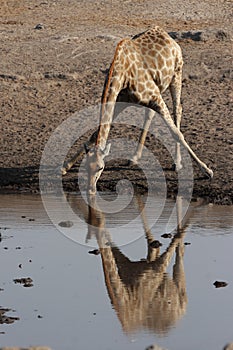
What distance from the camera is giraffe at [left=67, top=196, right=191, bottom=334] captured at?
6543 millimetres

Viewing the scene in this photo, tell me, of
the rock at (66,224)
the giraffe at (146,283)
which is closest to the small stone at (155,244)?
the giraffe at (146,283)

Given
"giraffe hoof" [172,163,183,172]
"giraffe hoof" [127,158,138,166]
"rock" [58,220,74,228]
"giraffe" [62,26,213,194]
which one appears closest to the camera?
"rock" [58,220,74,228]

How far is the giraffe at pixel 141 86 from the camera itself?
404 inches

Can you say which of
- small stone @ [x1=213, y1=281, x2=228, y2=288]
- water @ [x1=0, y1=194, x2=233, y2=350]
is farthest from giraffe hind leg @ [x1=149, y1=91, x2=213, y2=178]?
small stone @ [x1=213, y1=281, x2=228, y2=288]

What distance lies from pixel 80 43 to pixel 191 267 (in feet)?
27.3

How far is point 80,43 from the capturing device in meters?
15.5

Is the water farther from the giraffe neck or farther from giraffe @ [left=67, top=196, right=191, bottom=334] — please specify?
the giraffe neck

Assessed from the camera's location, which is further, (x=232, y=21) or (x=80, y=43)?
(x=232, y=21)

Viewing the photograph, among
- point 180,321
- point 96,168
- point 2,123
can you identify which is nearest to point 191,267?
point 180,321

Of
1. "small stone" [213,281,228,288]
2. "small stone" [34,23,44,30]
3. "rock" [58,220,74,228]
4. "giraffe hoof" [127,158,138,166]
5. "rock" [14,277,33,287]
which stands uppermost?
"small stone" [213,281,228,288]

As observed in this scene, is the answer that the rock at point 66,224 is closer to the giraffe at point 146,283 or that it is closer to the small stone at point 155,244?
the giraffe at point 146,283

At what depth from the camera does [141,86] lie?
1089 centimetres

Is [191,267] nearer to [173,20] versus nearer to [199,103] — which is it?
[199,103]

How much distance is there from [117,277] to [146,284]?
298mm
